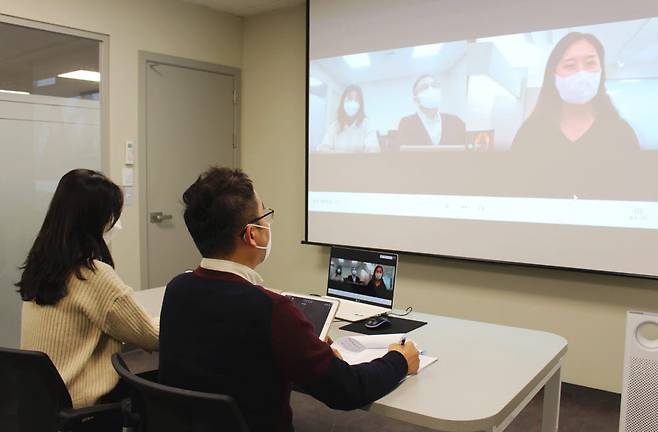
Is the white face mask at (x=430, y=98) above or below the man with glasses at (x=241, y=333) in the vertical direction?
above

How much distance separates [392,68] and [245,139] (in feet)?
5.59

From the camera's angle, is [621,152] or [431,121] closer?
[621,152]

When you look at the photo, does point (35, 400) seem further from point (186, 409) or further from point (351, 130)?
point (351, 130)

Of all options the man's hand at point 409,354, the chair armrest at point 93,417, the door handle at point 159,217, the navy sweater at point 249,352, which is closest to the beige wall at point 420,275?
the door handle at point 159,217

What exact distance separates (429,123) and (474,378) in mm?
2280

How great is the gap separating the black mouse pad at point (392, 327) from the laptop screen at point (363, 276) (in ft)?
0.31

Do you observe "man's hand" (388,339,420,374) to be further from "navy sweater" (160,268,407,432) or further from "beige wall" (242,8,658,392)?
"beige wall" (242,8,658,392)

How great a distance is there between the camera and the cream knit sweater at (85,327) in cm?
171

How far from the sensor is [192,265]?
4.73 metres

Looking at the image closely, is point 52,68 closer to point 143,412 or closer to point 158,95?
point 158,95

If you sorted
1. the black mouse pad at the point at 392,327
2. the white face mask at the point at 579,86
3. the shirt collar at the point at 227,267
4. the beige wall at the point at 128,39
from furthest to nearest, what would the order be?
the beige wall at the point at 128,39, the white face mask at the point at 579,86, the black mouse pad at the point at 392,327, the shirt collar at the point at 227,267

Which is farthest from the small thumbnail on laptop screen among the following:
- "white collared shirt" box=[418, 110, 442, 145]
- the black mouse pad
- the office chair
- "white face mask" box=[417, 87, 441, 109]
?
"white face mask" box=[417, 87, 441, 109]

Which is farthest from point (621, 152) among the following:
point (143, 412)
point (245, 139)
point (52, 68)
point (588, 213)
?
point (52, 68)

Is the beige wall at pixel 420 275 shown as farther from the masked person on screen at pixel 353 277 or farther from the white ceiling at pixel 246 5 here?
the masked person on screen at pixel 353 277
